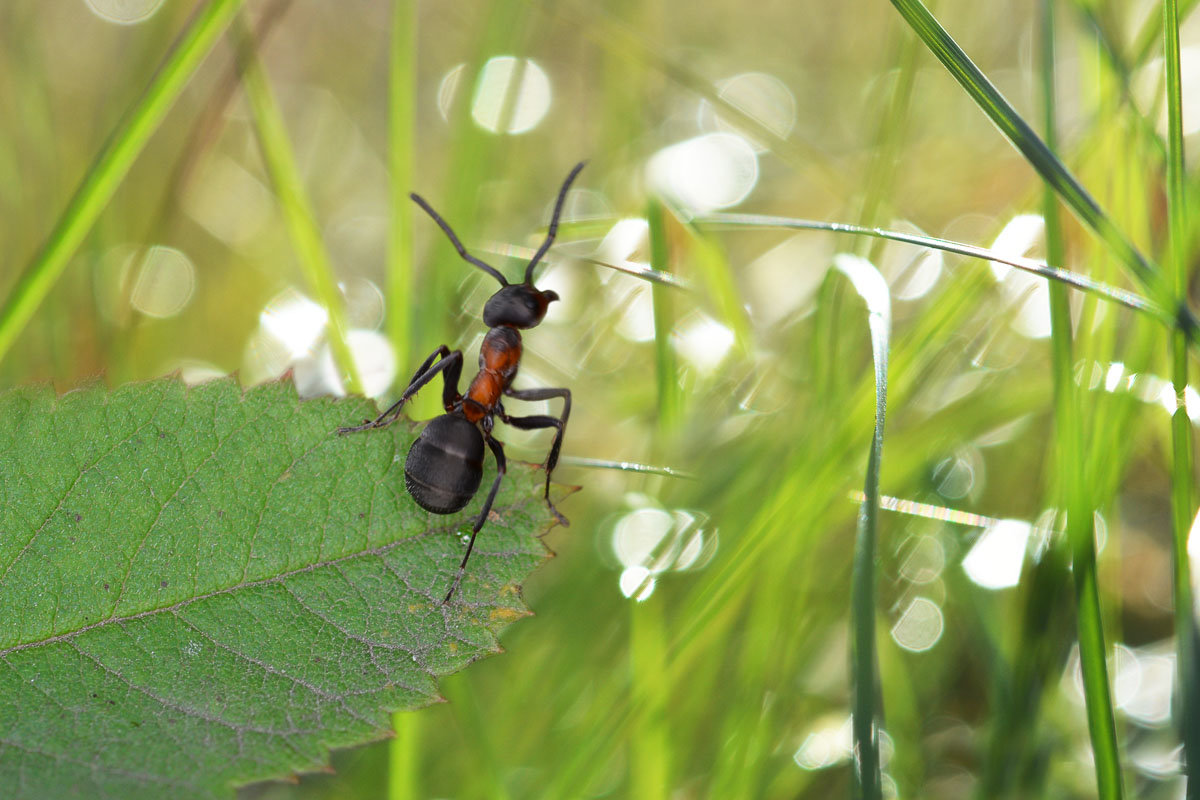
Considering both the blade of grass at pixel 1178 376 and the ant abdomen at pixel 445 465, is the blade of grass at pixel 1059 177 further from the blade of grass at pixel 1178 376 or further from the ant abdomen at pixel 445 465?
the ant abdomen at pixel 445 465

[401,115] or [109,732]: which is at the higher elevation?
[401,115]

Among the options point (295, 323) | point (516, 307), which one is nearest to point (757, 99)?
point (516, 307)

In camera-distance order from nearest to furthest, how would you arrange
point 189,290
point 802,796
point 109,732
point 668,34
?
point 109,732 < point 802,796 < point 189,290 < point 668,34

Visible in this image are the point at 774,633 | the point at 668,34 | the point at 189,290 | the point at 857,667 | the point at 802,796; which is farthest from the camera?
the point at 668,34

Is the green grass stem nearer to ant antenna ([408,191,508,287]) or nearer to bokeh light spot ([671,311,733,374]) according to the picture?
ant antenna ([408,191,508,287])

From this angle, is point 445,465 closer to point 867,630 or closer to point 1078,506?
point 867,630

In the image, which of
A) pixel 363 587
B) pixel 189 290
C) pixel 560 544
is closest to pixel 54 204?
pixel 189 290

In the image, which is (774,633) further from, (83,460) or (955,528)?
(83,460)

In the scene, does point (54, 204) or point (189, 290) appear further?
point (189, 290)

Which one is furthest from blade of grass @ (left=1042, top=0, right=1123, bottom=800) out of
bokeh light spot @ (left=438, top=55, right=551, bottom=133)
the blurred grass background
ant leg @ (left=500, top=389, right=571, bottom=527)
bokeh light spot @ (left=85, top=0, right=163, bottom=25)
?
bokeh light spot @ (left=85, top=0, right=163, bottom=25)
